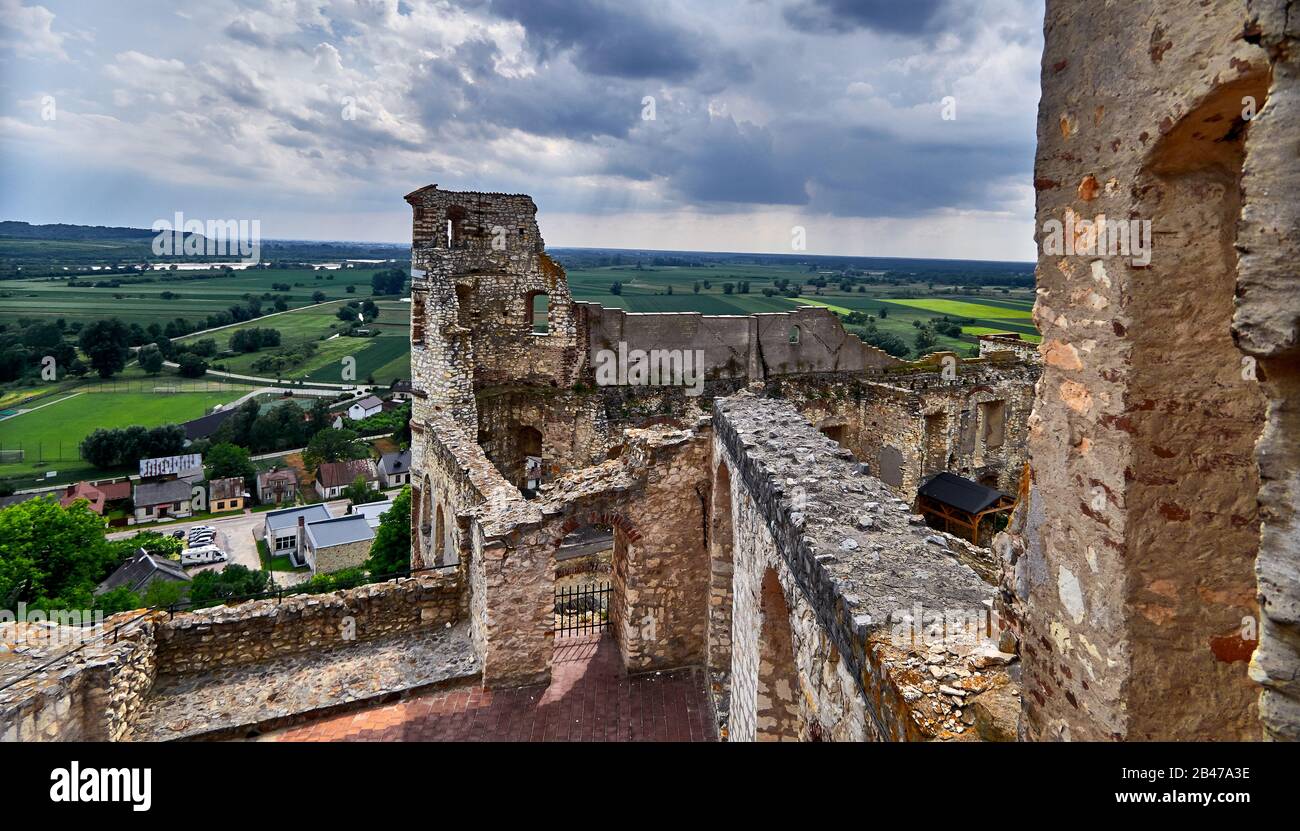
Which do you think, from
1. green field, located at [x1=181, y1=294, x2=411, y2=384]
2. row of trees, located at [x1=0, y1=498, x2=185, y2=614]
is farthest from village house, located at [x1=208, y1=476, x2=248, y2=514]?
row of trees, located at [x1=0, y1=498, x2=185, y2=614]

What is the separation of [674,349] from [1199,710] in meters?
14.3

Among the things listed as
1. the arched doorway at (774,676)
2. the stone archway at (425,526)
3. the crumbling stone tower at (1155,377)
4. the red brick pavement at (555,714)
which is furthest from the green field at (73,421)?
the crumbling stone tower at (1155,377)

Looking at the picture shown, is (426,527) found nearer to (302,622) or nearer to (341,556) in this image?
(302,622)

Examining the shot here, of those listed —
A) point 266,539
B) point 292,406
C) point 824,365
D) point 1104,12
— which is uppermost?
point 1104,12

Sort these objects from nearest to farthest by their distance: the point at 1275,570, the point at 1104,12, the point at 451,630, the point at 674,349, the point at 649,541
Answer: the point at 1275,570
the point at 1104,12
the point at 649,541
the point at 451,630
the point at 674,349

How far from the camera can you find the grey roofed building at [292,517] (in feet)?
165

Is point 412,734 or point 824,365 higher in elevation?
point 824,365

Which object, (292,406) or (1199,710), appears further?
(292,406)

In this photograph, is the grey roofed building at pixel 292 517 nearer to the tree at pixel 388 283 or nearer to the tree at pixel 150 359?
the tree at pixel 150 359

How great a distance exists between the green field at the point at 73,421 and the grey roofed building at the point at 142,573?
3390 cm

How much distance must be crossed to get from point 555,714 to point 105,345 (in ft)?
324

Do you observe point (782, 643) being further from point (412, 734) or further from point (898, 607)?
point (412, 734)

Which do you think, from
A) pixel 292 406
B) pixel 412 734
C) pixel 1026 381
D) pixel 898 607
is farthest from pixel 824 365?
pixel 292 406

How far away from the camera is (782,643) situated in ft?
22.1
